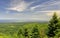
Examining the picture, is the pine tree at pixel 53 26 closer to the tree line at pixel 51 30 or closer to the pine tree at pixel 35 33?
the tree line at pixel 51 30

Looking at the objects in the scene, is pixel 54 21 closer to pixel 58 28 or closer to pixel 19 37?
pixel 58 28

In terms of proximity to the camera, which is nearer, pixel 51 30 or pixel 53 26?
pixel 53 26

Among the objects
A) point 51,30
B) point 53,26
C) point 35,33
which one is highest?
point 53,26

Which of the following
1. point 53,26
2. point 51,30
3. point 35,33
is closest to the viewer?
point 53,26

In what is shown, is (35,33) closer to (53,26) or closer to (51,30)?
(51,30)

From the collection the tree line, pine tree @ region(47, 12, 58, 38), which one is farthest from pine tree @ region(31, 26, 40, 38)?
pine tree @ region(47, 12, 58, 38)

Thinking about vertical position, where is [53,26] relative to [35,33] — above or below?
above

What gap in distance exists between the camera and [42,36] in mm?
20469

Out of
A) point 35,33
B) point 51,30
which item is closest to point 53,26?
point 51,30

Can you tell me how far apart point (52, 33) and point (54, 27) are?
2.27 ft

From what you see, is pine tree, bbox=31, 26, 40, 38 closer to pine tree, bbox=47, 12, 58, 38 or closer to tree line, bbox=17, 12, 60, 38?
tree line, bbox=17, 12, 60, 38

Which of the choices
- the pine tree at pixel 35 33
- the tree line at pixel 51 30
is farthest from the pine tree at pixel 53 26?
the pine tree at pixel 35 33

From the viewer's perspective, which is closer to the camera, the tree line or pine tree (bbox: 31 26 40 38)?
the tree line

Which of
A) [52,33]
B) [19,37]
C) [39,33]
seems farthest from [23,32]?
[52,33]
